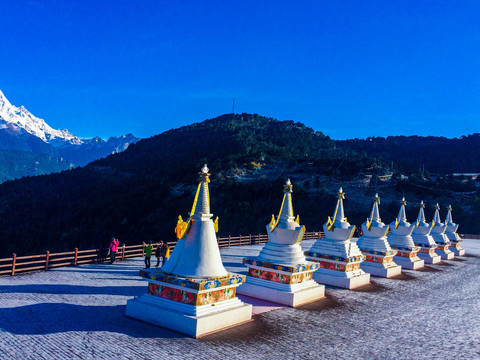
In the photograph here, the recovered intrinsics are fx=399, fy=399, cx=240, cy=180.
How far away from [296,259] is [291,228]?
3.19ft

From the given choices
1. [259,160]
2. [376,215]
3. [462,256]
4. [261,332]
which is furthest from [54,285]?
[259,160]

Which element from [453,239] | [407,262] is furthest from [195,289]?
[453,239]

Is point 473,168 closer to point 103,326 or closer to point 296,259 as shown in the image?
point 296,259

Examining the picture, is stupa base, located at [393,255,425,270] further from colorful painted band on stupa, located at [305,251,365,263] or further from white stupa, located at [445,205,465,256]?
white stupa, located at [445,205,465,256]

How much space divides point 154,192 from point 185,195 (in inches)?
319

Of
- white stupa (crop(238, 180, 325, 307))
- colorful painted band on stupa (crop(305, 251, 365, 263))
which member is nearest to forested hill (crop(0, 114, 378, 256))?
colorful painted band on stupa (crop(305, 251, 365, 263))

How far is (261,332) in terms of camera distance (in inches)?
369

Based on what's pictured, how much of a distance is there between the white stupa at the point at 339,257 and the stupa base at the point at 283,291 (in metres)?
2.05

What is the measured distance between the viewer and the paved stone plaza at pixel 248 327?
25.9 feet

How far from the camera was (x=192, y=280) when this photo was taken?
361 inches

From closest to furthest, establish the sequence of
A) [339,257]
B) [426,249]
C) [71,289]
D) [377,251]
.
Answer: [71,289]
[339,257]
[377,251]
[426,249]

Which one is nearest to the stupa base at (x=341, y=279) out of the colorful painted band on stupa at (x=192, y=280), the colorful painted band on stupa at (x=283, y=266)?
the colorful painted band on stupa at (x=283, y=266)

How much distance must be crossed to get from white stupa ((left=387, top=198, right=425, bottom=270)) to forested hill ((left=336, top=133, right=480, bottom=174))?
68894 millimetres

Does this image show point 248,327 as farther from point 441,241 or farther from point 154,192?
point 154,192
